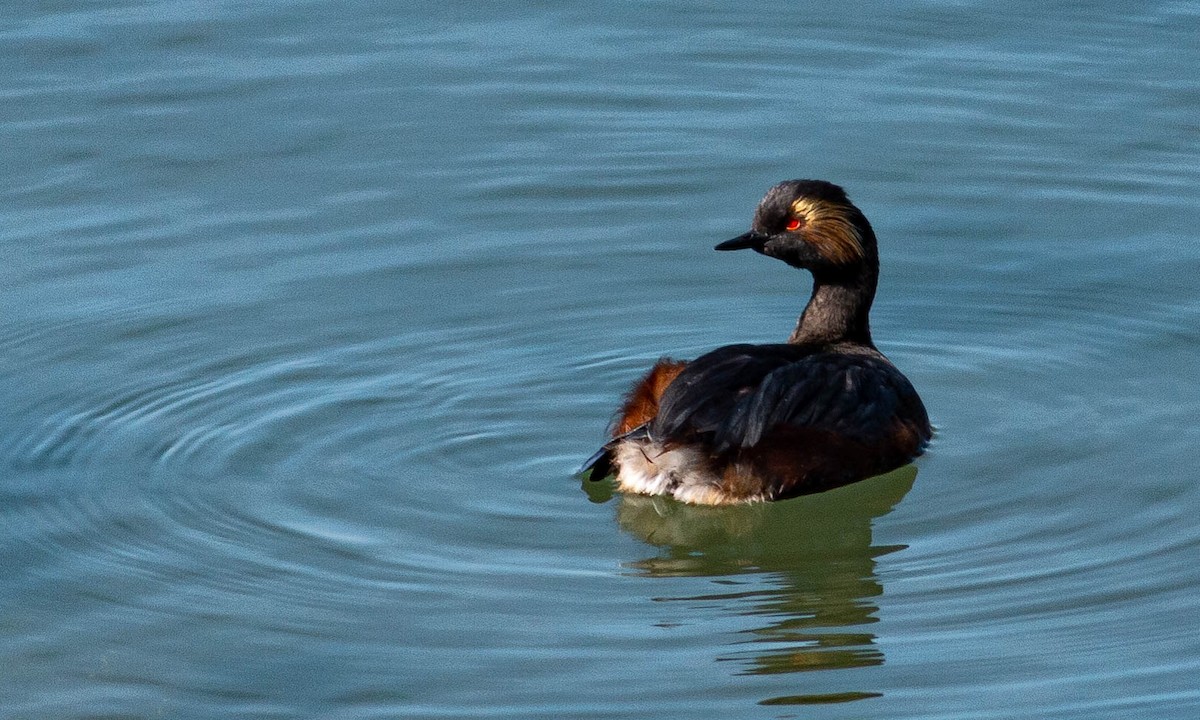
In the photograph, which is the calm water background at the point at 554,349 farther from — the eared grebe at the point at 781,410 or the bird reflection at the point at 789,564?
the eared grebe at the point at 781,410

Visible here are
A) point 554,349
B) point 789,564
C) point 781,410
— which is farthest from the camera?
point 554,349

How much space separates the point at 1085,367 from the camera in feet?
30.3

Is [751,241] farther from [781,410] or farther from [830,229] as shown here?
[781,410]

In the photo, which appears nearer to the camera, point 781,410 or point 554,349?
point 781,410

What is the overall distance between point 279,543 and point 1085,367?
3.81m

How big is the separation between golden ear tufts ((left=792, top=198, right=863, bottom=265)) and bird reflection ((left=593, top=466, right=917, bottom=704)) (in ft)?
3.57

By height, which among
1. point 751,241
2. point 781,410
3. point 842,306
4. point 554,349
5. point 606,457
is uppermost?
point 751,241

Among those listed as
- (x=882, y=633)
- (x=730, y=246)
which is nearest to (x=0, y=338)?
(x=730, y=246)

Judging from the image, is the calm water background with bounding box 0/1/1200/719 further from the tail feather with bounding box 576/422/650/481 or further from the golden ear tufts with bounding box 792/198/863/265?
the golden ear tufts with bounding box 792/198/863/265

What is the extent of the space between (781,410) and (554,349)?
5.43 feet

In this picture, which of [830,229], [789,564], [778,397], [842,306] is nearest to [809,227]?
[830,229]

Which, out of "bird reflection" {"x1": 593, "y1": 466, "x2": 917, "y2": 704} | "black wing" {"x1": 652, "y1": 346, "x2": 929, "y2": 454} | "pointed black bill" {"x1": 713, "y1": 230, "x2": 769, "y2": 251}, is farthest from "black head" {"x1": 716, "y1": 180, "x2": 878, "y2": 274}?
"bird reflection" {"x1": 593, "y1": 466, "x2": 917, "y2": 704}

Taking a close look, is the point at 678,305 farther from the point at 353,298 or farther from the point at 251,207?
the point at 251,207

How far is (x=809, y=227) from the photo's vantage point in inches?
354
